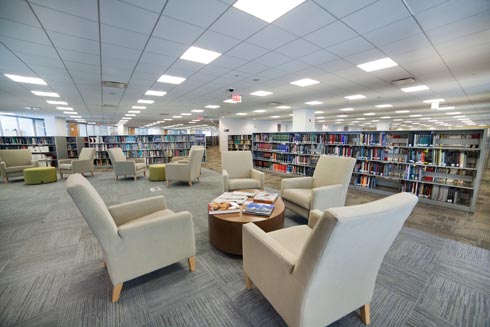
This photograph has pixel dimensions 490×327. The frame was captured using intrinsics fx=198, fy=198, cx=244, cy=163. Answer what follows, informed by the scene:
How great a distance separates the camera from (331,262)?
0.96 m

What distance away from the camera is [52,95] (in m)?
6.37

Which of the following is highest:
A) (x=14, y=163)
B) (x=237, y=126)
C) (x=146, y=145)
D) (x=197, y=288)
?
(x=237, y=126)

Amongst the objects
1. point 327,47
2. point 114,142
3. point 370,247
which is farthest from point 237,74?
point 114,142

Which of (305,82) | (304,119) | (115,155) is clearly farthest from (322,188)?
(304,119)

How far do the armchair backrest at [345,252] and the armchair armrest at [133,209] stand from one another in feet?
5.76

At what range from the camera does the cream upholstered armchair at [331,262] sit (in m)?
0.86

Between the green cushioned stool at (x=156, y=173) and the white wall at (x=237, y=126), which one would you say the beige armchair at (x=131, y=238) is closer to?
the green cushioned stool at (x=156, y=173)

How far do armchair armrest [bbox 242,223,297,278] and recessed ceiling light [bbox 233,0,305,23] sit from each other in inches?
89.3

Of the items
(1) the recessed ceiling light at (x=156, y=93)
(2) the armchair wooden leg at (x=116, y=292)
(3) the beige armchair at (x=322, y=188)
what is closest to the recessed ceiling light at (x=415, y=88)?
(3) the beige armchair at (x=322, y=188)

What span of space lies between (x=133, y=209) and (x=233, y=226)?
1.09m

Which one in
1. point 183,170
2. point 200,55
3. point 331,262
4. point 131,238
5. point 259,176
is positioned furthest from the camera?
point 183,170

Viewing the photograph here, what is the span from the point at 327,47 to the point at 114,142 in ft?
25.9

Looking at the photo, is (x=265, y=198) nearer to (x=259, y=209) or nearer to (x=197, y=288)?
(x=259, y=209)

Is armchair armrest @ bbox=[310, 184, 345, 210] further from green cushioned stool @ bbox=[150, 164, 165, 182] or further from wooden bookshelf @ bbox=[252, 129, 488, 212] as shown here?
green cushioned stool @ bbox=[150, 164, 165, 182]
